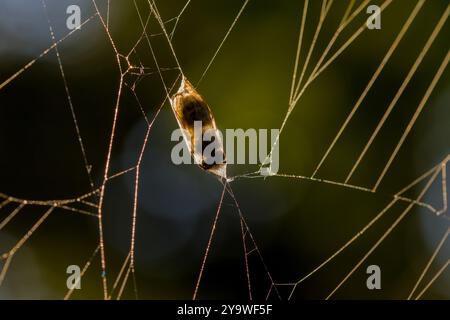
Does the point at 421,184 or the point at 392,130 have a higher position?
the point at 392,130

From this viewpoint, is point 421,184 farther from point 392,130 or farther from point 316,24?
point 316,24

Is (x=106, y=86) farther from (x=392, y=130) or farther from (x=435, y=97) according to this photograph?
(x=435, y=97)

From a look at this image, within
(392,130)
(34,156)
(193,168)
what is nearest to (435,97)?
(392,130)

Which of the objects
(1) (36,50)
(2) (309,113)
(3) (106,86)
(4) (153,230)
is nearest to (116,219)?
(4) (153,230)

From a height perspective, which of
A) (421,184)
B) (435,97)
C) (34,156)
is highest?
(435,97)
